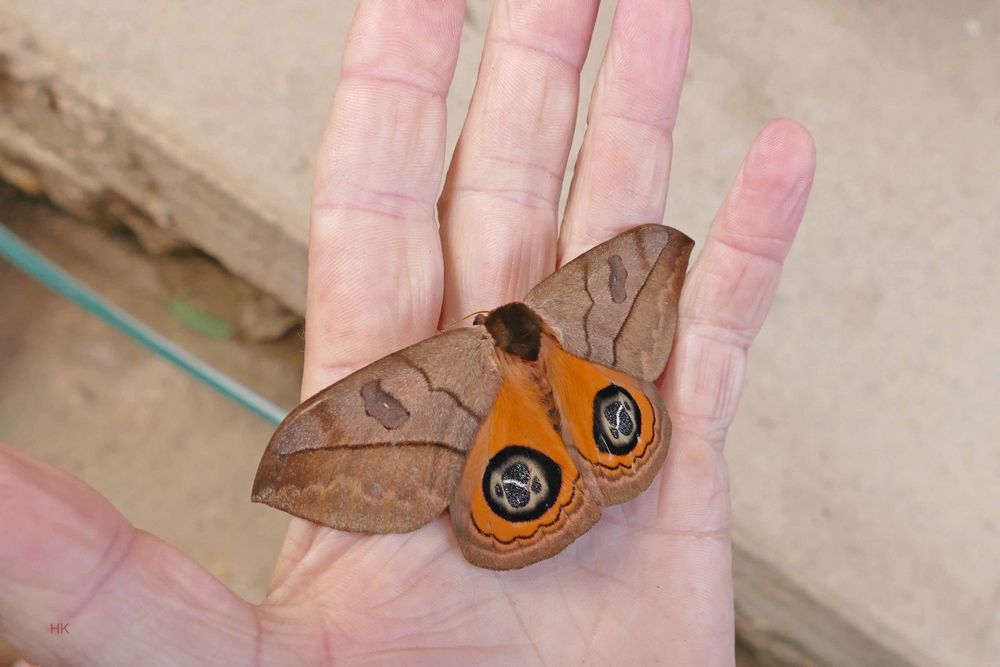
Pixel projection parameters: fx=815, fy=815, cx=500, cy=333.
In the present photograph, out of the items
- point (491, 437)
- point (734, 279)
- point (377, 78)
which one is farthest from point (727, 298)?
point (377, 78)

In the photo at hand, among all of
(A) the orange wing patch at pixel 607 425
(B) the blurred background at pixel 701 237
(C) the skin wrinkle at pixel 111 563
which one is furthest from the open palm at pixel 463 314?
(B) the blurred background at pixel 701 237

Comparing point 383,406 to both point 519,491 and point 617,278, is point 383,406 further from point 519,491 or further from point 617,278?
point 617,278

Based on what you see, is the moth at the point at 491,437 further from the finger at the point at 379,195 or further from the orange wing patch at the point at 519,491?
the finger at the point at 379,195

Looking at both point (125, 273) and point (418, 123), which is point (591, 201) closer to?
point (418, 123)

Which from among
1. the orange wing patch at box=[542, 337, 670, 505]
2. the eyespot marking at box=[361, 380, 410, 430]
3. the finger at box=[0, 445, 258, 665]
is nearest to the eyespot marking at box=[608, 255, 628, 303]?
the orange wing patch at box=[542, 337, 670, 505]

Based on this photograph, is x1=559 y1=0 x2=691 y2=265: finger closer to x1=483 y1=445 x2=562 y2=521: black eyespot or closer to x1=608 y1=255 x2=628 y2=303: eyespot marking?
x1=608 y1=255 x2=628 y2=303: eyespot marking

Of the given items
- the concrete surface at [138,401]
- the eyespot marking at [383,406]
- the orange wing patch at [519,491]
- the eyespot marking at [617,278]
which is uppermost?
the eyespot marking at [617,278]

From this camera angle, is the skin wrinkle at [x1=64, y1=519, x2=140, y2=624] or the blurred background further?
the blurred background
